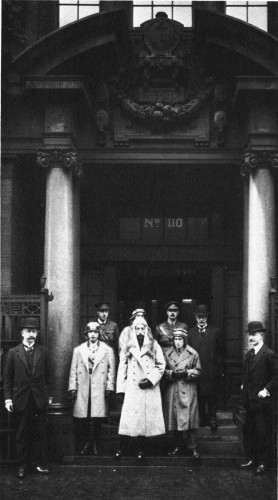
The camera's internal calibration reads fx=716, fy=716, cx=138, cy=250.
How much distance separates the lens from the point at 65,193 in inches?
422

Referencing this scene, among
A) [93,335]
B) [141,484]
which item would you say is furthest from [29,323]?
[141,484]

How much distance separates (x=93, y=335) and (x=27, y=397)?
133 centimetres

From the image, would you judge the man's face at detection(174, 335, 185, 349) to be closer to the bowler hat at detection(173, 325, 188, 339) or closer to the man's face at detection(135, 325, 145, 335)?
the bowler hat at detection(173, 325, 188, 339)

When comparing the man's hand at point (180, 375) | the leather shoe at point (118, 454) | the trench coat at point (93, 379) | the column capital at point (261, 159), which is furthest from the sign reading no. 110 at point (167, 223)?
the leather shoe at point (118, 454)

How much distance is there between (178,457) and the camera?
931 centimetres

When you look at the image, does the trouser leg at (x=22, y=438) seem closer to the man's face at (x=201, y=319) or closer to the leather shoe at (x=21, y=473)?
the leather shoe at (x=21, y=473)

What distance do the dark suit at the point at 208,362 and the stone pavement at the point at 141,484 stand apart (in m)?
1.17

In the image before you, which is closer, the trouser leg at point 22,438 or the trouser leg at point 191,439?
the trouser leg at point 22,438

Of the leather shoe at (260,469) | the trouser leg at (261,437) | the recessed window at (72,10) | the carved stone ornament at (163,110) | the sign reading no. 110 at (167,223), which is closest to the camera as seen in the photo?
the leather shoe at (260,469)

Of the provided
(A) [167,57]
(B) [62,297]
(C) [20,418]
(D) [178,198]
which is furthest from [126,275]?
(C) [20,418]

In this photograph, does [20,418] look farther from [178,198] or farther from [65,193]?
[178,198]

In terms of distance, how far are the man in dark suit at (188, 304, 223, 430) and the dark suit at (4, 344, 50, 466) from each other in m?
2.44

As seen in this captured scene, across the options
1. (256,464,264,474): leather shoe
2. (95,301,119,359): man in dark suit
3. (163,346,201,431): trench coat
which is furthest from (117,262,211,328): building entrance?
(256,464,264,474): leather shoe

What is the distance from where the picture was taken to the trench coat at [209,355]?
10.1 meters
